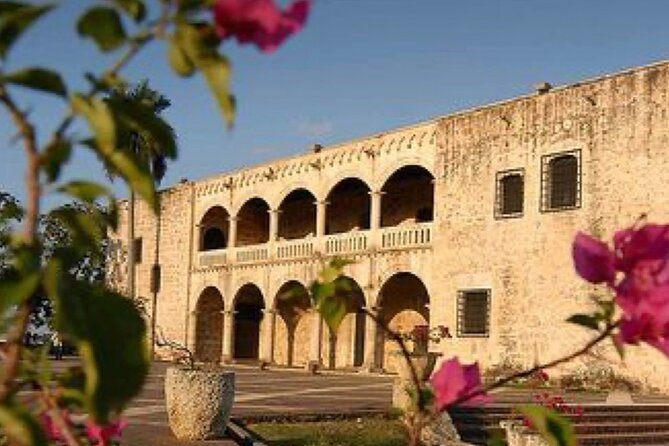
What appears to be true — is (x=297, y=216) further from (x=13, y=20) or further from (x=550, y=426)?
(x=13, y=20)

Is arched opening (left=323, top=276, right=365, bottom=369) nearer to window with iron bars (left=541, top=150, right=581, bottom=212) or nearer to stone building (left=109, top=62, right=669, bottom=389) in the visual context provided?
stone building (left=109, top=62, right=669, bottom=389)

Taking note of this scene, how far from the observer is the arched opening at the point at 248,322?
33969mm

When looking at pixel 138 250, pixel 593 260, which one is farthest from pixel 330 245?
pixel 593 260

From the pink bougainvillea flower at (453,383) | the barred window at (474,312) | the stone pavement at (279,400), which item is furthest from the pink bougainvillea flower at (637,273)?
the barred window at (474,312)

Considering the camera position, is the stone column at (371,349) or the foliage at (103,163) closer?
the foliage at (103,163)

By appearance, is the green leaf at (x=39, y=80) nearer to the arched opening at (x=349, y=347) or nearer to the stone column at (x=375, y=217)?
the stone column at (x=375, y=217)

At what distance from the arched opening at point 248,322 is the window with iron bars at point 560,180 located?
14611mm

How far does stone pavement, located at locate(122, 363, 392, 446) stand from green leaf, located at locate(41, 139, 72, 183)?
746 centimetres

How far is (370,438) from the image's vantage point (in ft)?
38.3

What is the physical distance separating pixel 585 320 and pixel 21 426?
2.52 ft

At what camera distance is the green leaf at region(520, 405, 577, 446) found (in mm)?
1337

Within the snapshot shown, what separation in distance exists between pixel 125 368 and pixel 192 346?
3392 centimetres

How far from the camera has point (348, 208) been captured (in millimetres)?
31156

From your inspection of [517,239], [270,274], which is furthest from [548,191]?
[270,274]
